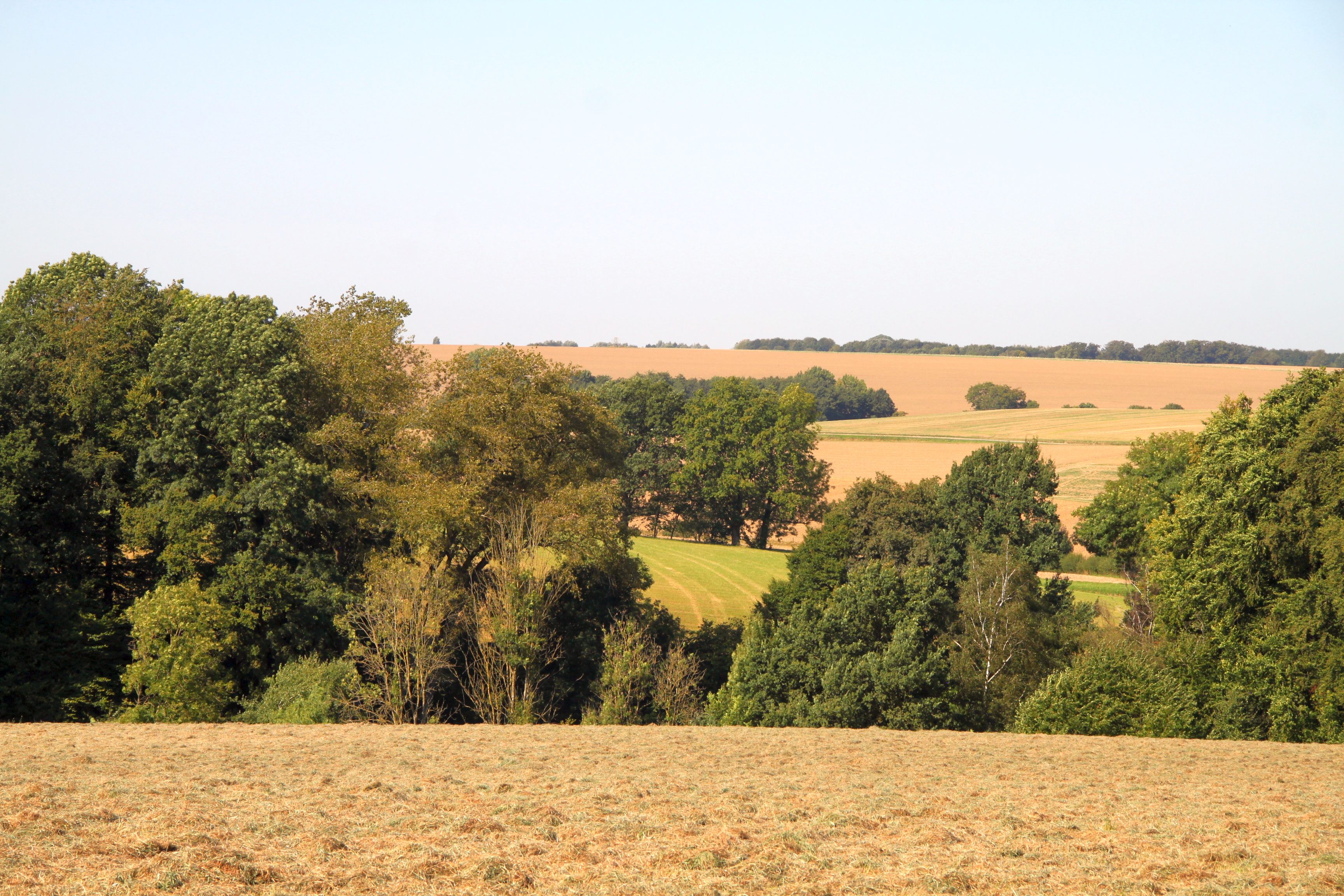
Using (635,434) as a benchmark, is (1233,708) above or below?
below

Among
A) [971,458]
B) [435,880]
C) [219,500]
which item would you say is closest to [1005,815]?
[435,880]

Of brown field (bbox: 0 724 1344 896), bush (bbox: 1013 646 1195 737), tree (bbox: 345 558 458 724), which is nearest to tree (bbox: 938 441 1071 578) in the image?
bush (bbox: 1013 646 1195 737)

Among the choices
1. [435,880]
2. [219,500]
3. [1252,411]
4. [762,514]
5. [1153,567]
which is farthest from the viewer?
[762,514]

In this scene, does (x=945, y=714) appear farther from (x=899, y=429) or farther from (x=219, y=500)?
(x=899, y=429)

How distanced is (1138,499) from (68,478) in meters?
48.8

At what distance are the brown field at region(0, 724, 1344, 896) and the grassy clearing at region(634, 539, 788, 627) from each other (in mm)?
30169

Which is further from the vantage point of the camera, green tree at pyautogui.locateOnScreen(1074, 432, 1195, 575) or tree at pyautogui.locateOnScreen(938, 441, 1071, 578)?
green tree at pyautogui.locateOnScreen(1074, 432, 1195, 575)

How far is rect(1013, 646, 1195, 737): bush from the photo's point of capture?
98.9ft

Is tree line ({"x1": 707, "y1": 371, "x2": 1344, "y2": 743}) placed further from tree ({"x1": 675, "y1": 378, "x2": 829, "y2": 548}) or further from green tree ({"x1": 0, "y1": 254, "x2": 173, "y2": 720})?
tree ({"x1": 675, "y1": 378, "x2": 829, "y2": 548})

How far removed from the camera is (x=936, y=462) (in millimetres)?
94500

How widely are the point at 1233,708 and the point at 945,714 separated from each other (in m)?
8.74

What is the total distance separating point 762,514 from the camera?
8212 cm

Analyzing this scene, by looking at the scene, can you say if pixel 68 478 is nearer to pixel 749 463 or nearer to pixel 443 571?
pixel 443 571

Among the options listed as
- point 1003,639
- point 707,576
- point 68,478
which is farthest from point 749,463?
point 68,478
